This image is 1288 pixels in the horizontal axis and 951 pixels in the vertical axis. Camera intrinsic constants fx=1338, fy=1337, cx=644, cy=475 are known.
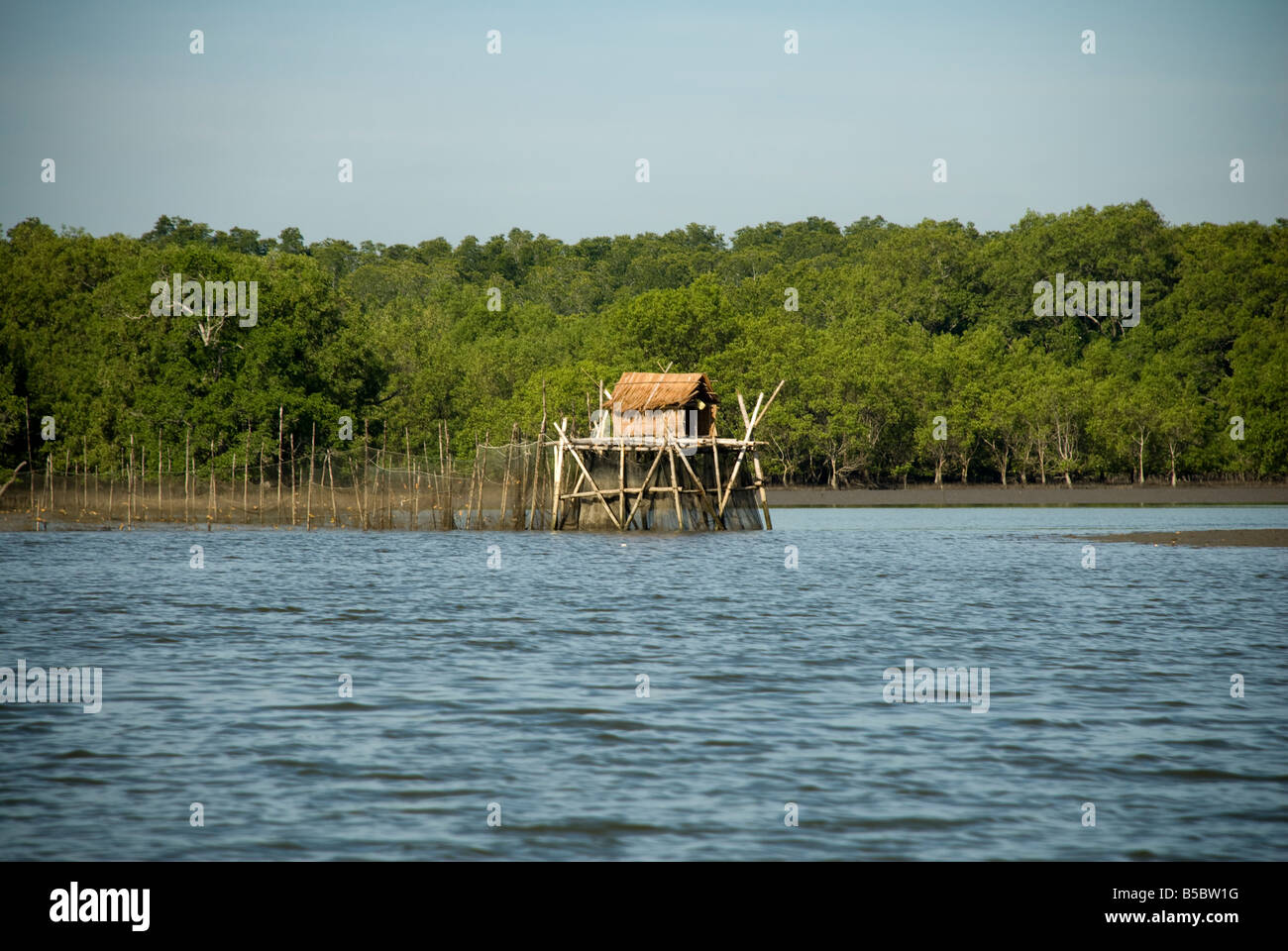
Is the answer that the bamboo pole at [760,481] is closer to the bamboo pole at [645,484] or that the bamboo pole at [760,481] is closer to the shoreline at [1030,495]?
the bamboo pole at [645,484]

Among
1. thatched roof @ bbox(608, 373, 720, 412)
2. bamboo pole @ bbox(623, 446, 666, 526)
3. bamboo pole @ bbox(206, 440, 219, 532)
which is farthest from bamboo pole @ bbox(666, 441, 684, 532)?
bamboo pole @ bbox(206, 440, 219, 532)

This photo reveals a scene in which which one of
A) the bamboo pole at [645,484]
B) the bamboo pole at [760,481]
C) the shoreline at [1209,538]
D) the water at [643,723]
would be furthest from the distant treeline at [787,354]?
the water at [643,723]

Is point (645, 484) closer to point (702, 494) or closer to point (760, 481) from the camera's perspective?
point (702, 494)

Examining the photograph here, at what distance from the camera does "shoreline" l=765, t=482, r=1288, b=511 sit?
87938mm

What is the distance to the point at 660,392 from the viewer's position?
5525 centimetres

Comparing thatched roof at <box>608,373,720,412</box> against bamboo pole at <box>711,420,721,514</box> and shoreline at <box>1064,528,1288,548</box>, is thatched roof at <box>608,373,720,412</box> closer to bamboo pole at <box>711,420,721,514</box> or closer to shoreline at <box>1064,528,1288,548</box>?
bamboo pole at <box>711,420,721,514</box>

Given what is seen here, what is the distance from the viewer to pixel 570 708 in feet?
54.6

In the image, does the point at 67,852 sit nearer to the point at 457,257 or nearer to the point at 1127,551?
the point at 1127,551

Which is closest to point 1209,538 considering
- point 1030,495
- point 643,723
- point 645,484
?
point 645,484

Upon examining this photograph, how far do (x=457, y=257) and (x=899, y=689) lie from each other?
537 feet

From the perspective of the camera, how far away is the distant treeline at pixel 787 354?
241 feet

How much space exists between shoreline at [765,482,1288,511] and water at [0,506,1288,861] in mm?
55483

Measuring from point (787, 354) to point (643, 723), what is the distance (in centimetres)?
8143
